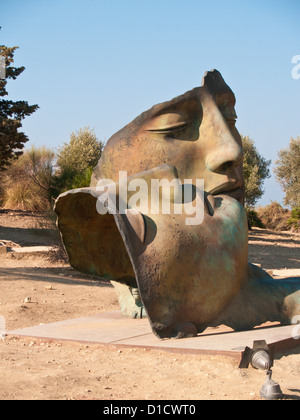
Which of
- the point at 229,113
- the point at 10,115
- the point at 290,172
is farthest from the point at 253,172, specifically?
the point at 229,113

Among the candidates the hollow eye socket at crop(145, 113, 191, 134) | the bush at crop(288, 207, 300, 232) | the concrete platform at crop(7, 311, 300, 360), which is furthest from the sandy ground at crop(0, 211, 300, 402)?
the bush at crop(288, 207, 300, 232)

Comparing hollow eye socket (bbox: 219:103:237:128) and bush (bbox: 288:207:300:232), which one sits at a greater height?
hollow eye socket (bbox: 219:103:237:128)

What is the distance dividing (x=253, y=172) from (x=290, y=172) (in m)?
1.82

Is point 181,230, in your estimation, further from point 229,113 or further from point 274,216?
point 274,216

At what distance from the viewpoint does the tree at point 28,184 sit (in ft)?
71.7

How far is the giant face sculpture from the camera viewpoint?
4645 mm

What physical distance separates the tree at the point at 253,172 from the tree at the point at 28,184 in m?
10.4

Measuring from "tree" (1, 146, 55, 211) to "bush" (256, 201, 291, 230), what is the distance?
1246 cm

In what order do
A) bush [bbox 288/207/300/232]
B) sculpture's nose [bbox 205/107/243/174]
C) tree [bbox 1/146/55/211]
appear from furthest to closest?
1. bush [bbox 288/207/300/232]
2. tree [bbox 1/146/55/211]
3. sculpture's nose [bbox 205/107/243/174]

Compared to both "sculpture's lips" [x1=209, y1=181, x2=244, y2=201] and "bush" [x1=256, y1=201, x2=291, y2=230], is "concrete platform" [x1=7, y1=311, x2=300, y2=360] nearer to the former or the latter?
"sculpture's lips" [x1=209, y1=181, x2=244, y2=201]

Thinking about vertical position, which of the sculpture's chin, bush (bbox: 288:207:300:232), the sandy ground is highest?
bush (bbox: 288:207:300:232)

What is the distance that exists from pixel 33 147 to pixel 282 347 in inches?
836

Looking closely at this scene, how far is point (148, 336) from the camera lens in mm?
4992
